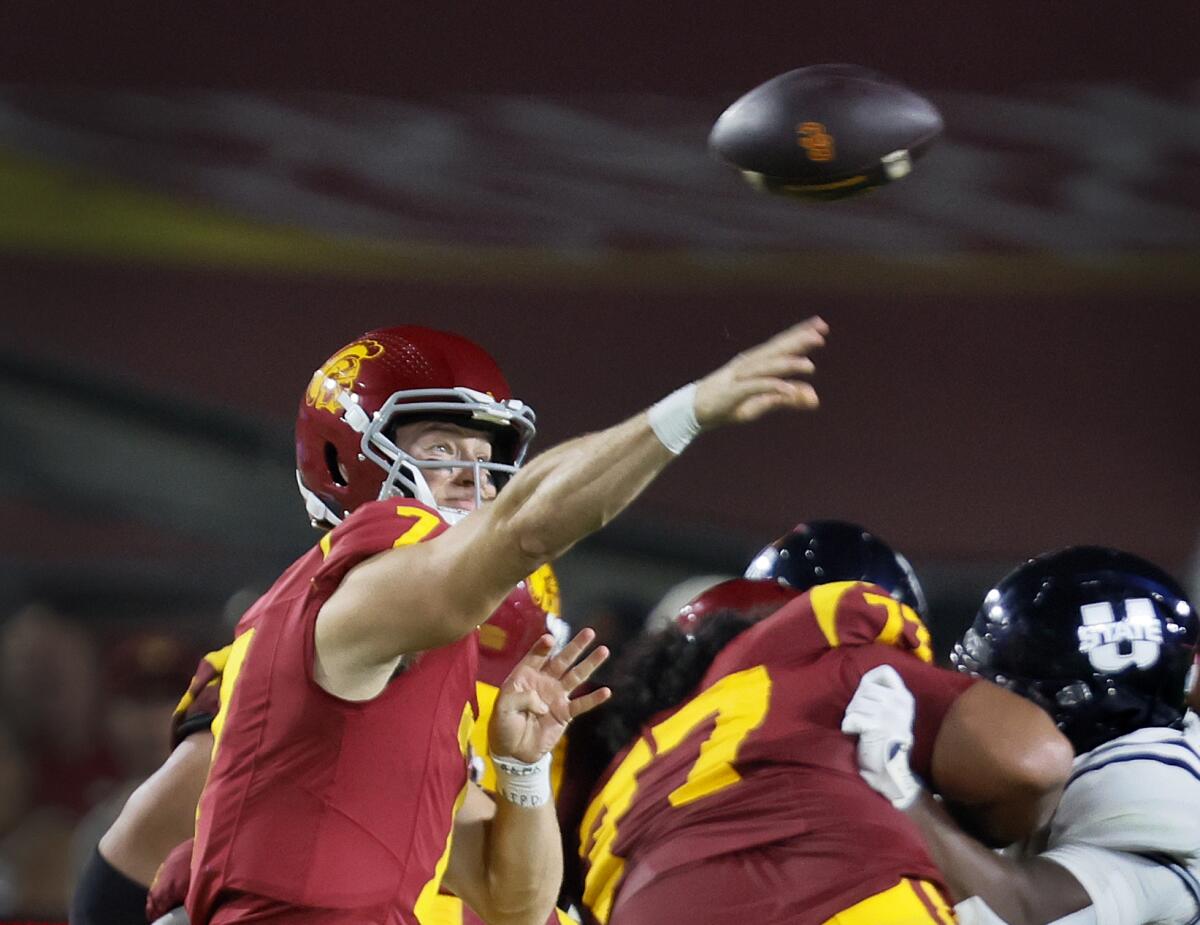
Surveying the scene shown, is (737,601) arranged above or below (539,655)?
below

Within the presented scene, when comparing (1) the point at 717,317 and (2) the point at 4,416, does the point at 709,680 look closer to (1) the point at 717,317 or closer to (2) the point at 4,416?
(1) the point at 717,317

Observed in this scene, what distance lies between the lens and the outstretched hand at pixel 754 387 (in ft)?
5.18

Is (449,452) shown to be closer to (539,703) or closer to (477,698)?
(477,698)

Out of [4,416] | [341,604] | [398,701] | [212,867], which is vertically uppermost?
[341,604]

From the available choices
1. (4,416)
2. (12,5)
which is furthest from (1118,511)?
(12,5)

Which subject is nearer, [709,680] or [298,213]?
[709,680]

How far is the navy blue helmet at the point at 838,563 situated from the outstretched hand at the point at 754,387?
1698 millimetres

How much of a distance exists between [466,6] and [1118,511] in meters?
3.11

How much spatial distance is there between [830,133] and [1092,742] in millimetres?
1251

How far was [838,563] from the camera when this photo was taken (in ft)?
10.9

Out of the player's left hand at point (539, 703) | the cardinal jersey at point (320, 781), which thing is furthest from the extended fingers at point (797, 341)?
the player's left hand at point (539, 703)

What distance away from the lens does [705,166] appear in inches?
254

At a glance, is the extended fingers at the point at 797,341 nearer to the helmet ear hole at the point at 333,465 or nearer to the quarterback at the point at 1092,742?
the quarterback at the point at 1092,742

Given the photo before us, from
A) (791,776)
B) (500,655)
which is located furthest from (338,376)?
(791,776)
